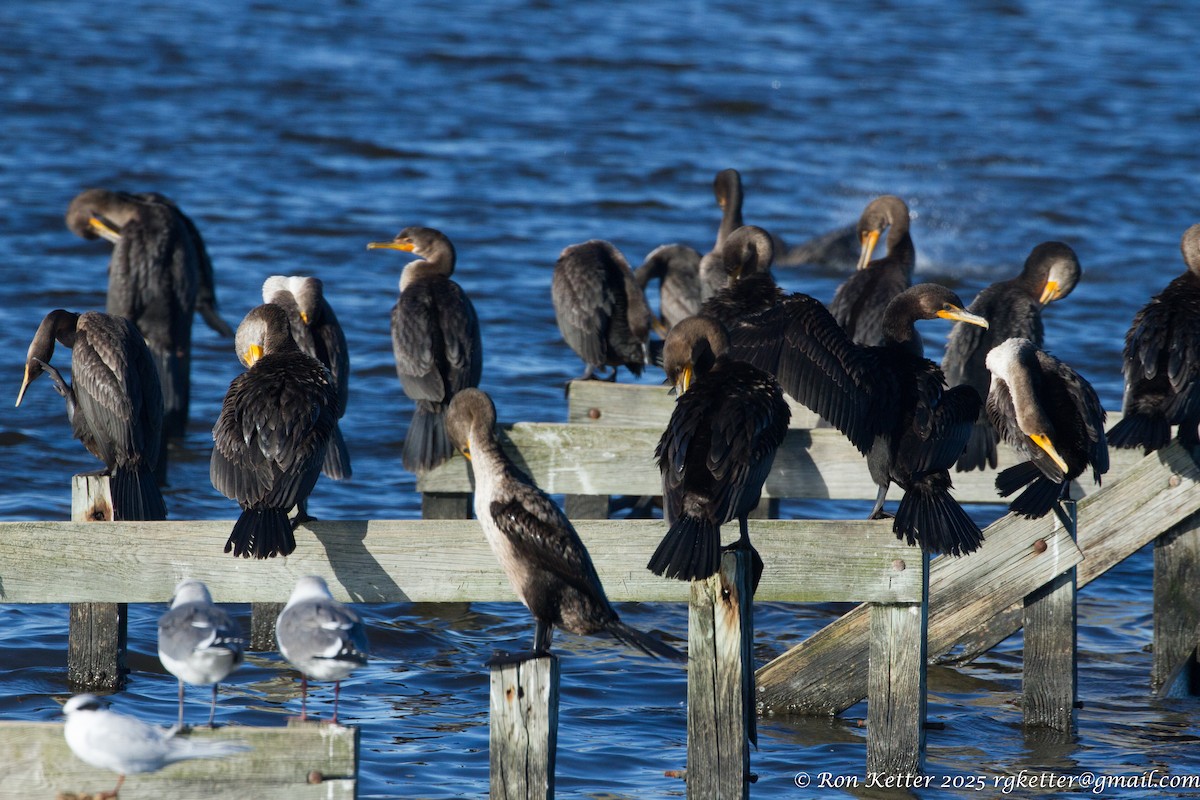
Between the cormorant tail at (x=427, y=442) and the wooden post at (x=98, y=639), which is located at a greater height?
the cormorant tail at (x=427, y=442)

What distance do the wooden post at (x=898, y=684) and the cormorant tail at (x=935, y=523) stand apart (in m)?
0.16

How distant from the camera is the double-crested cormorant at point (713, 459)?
4715 millimetres

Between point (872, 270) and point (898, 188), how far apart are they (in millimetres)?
12369

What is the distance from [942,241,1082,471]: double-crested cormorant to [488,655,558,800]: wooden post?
3869mm

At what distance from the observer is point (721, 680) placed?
15.6 ft

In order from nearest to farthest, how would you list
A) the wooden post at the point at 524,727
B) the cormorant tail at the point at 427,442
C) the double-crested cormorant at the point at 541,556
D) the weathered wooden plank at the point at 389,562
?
the wooden post at the point at 524,727 → the double-crested cormorant at the point at 541,556 → the weathered wooden plank at the point at 389,562 → the cormorant tail at the point at 427,442

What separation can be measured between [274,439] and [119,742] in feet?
6.91

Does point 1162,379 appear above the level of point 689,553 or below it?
above

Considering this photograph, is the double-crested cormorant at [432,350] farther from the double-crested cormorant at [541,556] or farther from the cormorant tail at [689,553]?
the cormorant tail at [689,553]

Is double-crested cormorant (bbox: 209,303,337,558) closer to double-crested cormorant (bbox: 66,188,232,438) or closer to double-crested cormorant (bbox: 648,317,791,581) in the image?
double-crested cormorant (bbox: 648,317,791,581)

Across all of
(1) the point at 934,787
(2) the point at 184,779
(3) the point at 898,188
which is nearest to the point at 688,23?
(3) the point at 898,188

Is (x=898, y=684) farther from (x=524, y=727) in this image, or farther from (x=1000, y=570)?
(x=524, y=727)

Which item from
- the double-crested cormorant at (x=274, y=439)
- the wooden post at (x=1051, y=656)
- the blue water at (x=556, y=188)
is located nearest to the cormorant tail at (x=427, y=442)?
the blue water at (x=556, y=188)

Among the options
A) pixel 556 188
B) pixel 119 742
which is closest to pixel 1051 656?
pixel 119 742
